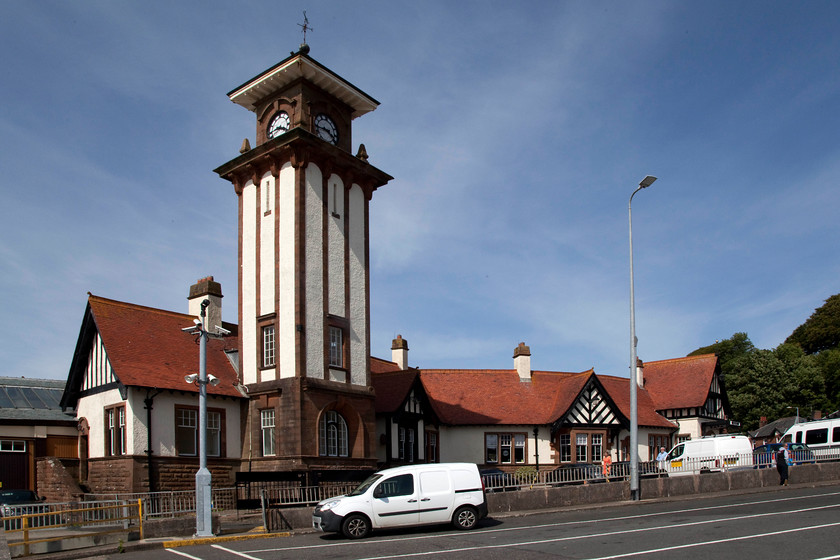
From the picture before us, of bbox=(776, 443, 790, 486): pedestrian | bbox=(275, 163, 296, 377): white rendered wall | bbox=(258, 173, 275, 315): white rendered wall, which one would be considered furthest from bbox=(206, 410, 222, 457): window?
bbox=(776, 443, 790, 486): pedestrian

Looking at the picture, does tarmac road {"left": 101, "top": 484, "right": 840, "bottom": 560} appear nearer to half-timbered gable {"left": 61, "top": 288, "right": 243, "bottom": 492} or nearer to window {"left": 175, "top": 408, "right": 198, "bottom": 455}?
half-timbered gable {"left": 61, "top": 288, "right": 243, "bottom": 492}

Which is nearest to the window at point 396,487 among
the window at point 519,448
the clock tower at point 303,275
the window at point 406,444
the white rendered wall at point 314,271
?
the clock tower at point 303,275

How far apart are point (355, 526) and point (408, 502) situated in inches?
56.8

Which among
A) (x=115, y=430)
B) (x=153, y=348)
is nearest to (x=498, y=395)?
(x=153, y=348)

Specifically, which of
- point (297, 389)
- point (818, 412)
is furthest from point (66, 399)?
point (818, 412)

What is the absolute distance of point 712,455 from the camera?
3356 cm

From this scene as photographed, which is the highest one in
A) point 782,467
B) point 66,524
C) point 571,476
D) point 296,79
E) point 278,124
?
point 296,79

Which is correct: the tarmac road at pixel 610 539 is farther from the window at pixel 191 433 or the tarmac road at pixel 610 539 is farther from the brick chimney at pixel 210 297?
the brick chimney at pixel 210 297

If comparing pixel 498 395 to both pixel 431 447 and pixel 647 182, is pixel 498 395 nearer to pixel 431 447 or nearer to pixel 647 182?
pixel 431 447

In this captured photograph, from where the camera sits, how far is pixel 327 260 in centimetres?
3044

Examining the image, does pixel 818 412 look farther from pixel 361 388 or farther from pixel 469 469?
pixel 469 469

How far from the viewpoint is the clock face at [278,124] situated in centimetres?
3156

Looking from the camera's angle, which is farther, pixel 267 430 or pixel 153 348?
pixel 267 430

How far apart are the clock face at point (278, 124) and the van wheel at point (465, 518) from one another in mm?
17958
